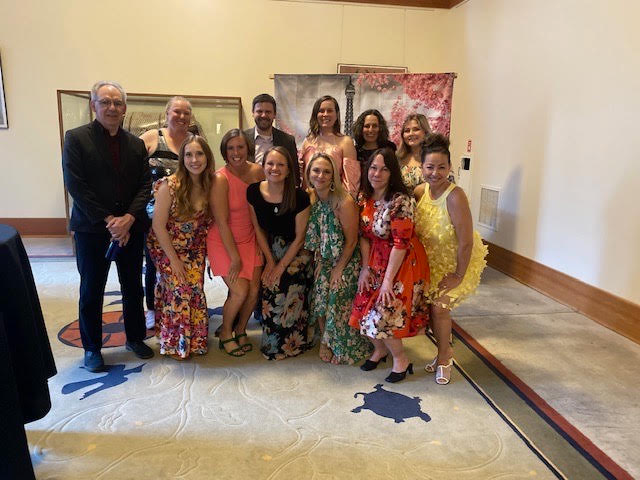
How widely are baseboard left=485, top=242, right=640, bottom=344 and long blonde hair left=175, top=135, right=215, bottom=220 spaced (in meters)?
2.73

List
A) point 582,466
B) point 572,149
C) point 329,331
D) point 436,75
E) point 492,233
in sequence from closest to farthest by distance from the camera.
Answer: point 582,466
point 329,331
point 572,149
point 436,75
point 492,233

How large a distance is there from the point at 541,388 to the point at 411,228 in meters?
1.07

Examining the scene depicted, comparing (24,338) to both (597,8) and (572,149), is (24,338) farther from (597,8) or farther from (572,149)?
(597,8)

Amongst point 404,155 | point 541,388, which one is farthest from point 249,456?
point 404,155

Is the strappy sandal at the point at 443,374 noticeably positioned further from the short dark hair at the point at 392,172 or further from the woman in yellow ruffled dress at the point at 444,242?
the short dark hair at the point at 392,172

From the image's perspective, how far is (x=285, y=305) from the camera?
2631 millimetres

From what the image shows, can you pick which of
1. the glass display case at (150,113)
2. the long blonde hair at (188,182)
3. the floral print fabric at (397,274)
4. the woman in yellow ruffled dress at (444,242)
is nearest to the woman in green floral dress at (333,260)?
the floral print fabric at (397,274)

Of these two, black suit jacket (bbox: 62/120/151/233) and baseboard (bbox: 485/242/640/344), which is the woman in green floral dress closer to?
black suit jacket (bbox: 62/120/151/233)

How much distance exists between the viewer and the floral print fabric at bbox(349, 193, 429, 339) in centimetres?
227

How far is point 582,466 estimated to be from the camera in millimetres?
1807

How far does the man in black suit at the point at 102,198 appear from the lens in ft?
7.47

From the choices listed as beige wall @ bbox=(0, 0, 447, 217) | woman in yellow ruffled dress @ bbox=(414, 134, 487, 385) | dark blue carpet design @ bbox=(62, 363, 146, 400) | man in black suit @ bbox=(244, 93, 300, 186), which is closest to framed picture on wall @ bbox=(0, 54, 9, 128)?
beige wall @ bbox=(0, 0, 447, 217)

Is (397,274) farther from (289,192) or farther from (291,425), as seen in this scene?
(291,425)

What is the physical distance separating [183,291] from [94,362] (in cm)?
58
